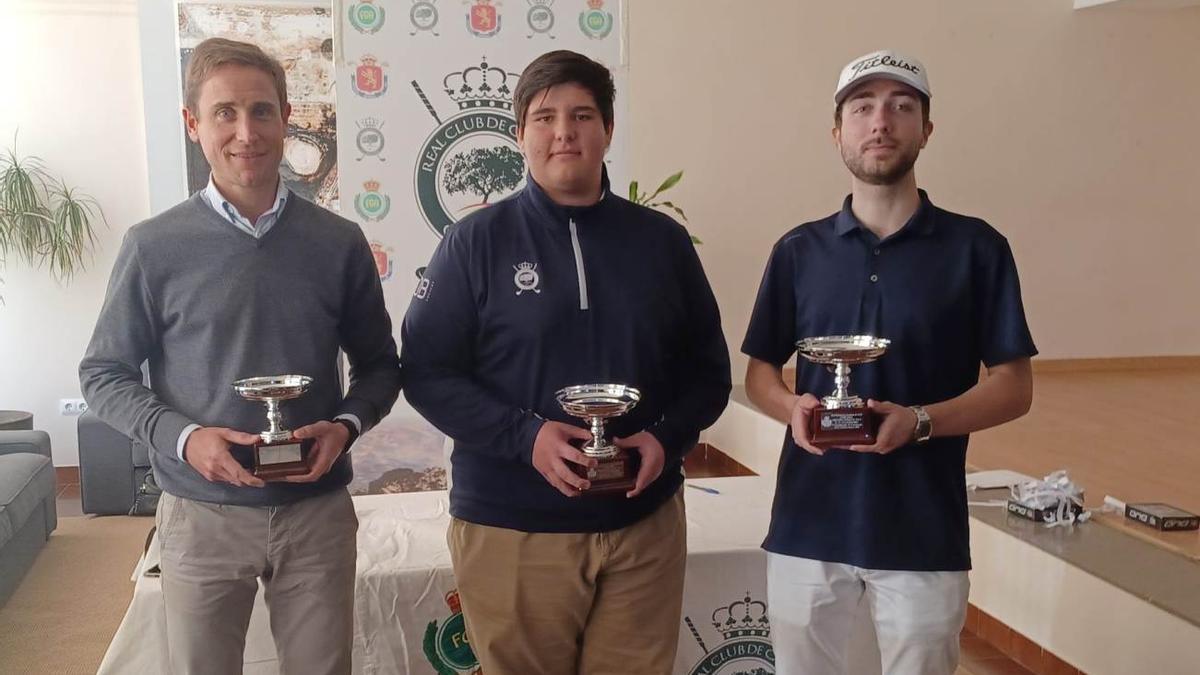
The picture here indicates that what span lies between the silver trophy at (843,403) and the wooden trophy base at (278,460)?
86 cm

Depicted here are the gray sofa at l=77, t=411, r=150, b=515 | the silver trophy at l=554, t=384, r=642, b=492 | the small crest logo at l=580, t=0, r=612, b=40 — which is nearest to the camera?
the silver trophy at l=554, t=384, r=642, b=492

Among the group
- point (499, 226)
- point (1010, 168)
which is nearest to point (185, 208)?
point (499, 226)

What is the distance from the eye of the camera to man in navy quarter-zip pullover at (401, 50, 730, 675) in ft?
5.36

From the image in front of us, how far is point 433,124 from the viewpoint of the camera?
363cm

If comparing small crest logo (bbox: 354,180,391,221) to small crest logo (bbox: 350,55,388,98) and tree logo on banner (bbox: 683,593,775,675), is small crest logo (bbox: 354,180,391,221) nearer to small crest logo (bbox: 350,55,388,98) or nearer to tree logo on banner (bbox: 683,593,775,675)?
small crest logo (bbox: 350,55,388,98)

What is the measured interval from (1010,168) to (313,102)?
207 inches

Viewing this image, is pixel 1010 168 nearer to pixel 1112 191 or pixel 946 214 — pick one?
pixel 1112 191

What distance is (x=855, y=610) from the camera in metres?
1.80

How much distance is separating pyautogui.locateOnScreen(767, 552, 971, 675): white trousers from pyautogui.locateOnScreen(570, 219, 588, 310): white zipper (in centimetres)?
63

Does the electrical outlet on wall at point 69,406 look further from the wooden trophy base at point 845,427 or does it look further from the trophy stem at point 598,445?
the wooden trophy base at point 845,427

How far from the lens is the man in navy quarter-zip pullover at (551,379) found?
5.36ft

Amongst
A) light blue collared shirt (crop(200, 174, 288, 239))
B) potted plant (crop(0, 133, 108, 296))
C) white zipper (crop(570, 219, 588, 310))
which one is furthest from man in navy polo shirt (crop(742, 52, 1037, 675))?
potted plant (crop(0, 133, 108, 296))

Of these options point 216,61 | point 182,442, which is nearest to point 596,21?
point 216,61

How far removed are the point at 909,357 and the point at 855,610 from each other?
0.48m
